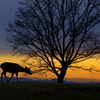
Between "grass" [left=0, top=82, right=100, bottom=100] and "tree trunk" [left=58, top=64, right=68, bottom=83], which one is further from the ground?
"tree trunk" [left=58, top=64, right=68, bottom=83]

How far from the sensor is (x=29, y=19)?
27.8 metres

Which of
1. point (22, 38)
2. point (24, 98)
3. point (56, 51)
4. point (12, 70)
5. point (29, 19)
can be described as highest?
point (29, 19)

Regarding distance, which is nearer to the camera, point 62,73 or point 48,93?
point 48,93

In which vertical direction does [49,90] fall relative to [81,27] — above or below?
below

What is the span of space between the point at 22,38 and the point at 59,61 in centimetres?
498

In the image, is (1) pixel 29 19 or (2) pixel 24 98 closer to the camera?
(2) pixel 24 98

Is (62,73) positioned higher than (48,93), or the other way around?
(62,73)

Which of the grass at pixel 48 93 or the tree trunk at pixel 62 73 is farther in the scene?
the tree trunk at pixel 62 73

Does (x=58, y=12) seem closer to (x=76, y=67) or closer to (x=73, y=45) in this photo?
(x=73, y=45)

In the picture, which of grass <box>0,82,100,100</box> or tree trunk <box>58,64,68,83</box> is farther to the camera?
tree trunk <box>58,64,68,83</box>

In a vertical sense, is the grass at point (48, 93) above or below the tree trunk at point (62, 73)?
below

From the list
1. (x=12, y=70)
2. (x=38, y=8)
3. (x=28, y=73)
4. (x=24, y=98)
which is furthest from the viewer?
(x=38, y=8)

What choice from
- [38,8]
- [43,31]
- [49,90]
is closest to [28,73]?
[43,31]

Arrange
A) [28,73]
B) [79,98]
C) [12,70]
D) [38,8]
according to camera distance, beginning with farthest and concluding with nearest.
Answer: [38,8]
[28,73]
[12,70]
[79,98]
